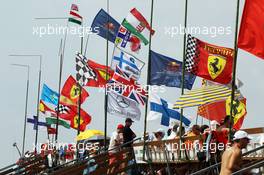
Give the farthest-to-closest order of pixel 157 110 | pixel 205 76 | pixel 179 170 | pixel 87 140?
1. pixel 87 140
2. pixel 157 110
3. pixel 205 76
4. pixel 179 170

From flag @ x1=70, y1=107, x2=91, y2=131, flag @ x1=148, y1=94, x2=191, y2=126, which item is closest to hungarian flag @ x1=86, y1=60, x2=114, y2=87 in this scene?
flag @ x1=148, y1=94, x2=191, y2=126

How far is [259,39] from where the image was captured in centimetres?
1429

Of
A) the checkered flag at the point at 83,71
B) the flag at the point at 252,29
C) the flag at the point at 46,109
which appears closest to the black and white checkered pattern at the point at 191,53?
the flag at the point at 252,29

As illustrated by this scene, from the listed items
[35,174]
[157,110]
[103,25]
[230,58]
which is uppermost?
[103,25]

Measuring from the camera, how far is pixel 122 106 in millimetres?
23625

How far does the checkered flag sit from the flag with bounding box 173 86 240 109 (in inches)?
374

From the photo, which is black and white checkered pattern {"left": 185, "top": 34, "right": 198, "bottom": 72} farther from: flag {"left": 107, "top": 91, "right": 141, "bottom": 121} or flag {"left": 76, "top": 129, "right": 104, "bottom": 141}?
flag {"left": 76, "top": 129, "right": 104, "bottom": 141}

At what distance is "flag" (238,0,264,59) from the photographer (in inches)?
561

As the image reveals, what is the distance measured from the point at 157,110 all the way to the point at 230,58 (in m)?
4.64

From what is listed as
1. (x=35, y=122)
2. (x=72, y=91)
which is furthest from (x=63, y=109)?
(x=35, y=122)

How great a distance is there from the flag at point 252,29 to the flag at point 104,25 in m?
12.3

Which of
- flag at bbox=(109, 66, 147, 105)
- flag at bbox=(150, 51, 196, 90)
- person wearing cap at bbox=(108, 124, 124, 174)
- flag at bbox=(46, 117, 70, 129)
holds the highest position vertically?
flag at bbox=(150, 51, 196, 90)

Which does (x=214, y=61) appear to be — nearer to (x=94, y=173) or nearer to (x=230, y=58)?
(x=230, y=58)

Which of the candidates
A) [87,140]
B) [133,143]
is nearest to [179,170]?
[133,143]
